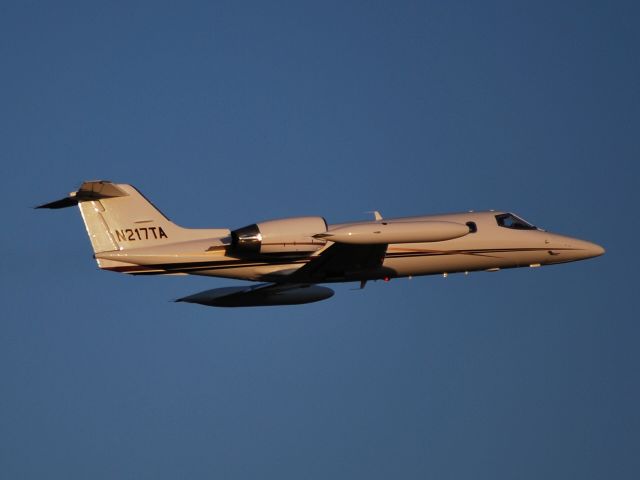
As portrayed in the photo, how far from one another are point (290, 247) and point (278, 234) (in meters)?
0.62

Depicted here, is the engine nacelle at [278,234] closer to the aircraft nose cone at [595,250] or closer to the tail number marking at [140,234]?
the tail number marking at [140,234]

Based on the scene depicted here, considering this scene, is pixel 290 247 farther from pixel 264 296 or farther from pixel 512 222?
pixel 512 222

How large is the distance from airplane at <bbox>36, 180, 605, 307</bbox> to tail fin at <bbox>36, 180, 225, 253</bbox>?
31mm

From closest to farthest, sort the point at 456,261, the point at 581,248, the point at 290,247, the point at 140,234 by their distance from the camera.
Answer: the point at 290,247 < the point at 140,234 < the point at 456,261 < the point at 581,248

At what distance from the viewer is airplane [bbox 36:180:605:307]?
139ft

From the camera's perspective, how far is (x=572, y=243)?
4922cm

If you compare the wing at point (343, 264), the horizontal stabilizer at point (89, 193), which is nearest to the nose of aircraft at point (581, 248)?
the wing at point (343, 264)

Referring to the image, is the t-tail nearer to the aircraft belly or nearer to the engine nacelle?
the engine nacelle

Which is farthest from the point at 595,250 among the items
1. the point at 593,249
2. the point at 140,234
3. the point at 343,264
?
the point at 140,234

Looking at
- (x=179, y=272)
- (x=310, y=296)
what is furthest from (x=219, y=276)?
(x=310, y=296)

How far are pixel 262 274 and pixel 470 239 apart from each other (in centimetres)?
734

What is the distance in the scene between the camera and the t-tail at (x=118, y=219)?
142ft

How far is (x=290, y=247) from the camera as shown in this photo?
139 ft

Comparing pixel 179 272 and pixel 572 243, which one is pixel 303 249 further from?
pixel 572 243
